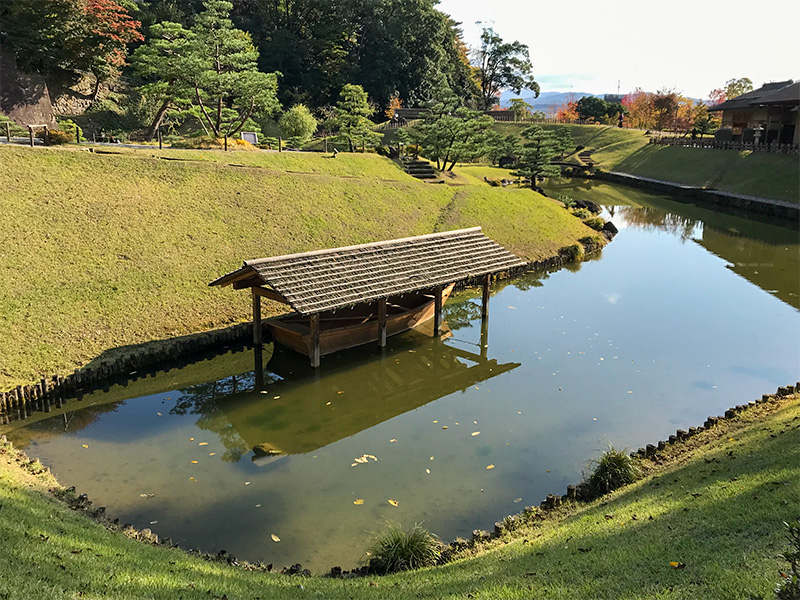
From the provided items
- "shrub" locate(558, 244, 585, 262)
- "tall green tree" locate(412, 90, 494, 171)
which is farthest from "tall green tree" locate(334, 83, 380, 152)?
"shrub" locate(558, 244, 585, 262)

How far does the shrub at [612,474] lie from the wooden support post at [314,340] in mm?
7805

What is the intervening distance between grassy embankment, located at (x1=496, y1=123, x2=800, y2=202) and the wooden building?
3709 mm

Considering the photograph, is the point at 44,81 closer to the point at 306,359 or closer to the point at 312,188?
the point at 312,188

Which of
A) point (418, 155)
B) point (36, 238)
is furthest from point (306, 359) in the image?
point (418, 155)

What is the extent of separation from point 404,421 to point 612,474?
461cm

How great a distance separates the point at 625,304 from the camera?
20.8m

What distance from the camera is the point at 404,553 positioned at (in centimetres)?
777

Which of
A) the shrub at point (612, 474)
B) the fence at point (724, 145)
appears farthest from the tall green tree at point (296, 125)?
the shrub at point (612, 474)

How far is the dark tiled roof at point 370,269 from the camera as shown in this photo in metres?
14.3

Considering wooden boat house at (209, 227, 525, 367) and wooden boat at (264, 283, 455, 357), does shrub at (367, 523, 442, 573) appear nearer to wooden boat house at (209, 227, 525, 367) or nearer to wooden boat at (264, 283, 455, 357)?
wooden boat house at (209, 227, 525, 367)

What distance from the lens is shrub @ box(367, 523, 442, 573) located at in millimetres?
7695

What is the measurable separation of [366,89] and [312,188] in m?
49.4

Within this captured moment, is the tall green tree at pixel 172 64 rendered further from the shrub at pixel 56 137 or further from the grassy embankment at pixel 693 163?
the grassy embankment at pixel 693 163

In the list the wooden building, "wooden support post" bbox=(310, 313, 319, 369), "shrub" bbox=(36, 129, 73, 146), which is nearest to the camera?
"wooden support post" bbox=(310, 313, 319, 369)
